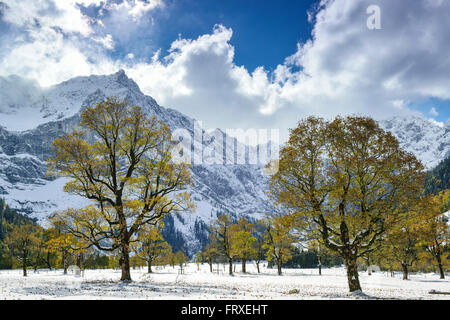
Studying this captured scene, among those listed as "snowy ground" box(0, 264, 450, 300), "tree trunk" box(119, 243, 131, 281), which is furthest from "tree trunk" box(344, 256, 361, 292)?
"tree trunk" box(119, 243, 131, 281)

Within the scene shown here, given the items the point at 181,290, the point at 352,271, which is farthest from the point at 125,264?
the point at 352,271

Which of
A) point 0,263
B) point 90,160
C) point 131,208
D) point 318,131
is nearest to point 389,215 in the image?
point 318,131

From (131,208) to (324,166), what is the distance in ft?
59.1

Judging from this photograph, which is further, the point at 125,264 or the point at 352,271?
the point at 125,264

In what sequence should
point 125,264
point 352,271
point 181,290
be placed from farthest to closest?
point 125,264, point 352,271, point 181,290

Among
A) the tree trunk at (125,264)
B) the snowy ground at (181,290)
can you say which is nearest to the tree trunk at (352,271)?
the snowy ground at (181,290)

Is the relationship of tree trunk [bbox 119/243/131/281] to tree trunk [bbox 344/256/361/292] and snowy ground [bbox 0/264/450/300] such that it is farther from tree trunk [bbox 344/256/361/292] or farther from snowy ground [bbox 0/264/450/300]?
tree trunk [bbox 344/256/361/292]

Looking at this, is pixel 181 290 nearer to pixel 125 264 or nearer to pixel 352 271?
pixel 125 264

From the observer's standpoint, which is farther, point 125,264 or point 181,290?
point 125,264

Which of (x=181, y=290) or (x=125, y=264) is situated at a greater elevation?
(x=125, y=264)

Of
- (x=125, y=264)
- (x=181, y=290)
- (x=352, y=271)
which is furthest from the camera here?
(x=125, y=264)

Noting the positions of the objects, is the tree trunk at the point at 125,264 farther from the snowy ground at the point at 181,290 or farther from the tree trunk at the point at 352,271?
the tree trunk at the point at 352,271
